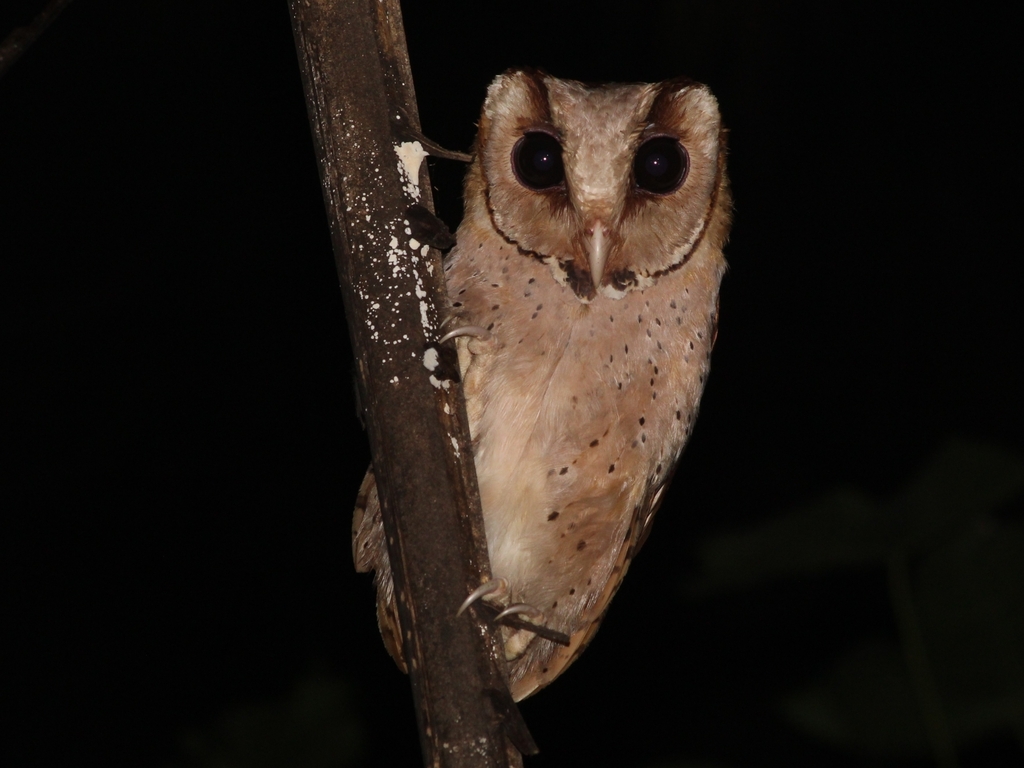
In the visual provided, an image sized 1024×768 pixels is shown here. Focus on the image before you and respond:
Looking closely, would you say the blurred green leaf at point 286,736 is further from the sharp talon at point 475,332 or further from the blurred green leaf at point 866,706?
the sharp talon at point 475,332

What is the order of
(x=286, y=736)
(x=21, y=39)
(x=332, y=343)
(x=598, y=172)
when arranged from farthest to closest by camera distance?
(x=332, y=343)
(x=286, y=736)
(x=598, y=172)
(x=21, y=39)

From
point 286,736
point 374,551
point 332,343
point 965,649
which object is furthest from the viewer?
point 332,343

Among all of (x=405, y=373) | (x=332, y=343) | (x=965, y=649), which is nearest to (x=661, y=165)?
(x=405, y=373)

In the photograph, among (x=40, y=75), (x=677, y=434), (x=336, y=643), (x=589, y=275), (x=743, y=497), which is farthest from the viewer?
(x=743, y=497)

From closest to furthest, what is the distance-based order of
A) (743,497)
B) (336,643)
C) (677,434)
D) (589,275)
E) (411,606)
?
(411,606), (589,275), (677,434), (336,643), (743,497)

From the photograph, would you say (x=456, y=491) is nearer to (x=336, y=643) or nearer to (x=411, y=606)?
(x=411, y=606)

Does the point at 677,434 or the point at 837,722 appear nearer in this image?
the point at 677,434

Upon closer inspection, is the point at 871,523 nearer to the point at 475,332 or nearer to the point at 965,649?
the point at 965,649

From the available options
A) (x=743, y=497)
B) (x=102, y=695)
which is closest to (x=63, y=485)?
(x=102, y=695)
